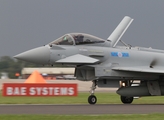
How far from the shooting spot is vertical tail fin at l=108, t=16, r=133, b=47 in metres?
23.0

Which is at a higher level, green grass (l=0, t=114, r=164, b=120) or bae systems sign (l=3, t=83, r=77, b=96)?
bae systems sign (l=3, t=83, r=77, b=96)

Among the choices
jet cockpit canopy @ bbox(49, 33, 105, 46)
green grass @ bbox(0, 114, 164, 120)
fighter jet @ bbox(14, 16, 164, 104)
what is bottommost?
green grass @ bbox(0, 114, 164, 120)

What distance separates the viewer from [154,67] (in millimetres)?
21625

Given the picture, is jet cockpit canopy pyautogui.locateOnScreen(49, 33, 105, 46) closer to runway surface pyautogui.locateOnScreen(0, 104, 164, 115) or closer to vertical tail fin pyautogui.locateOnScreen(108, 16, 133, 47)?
vertical tail fin pyautogui.locateOnScreen(108, 16, 133, 47)

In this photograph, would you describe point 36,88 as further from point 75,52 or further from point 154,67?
point 154,67

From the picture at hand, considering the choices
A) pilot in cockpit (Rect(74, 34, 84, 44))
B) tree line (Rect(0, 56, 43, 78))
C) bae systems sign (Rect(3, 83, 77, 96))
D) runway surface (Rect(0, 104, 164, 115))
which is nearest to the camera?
runway surface (Rect(0, 104, 164, 115))

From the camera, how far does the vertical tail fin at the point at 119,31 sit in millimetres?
22972

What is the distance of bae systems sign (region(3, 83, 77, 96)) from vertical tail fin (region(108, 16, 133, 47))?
3214 mm

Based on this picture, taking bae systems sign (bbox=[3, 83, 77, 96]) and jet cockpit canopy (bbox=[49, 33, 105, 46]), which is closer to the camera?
jet cockpit canopy (bbox=[49, 33, 105, 46])

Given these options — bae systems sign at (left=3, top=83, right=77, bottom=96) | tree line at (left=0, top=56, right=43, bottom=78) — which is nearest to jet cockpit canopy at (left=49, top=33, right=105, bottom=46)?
bae systems sign at (left=3, top=83, right=77, bottom=96)

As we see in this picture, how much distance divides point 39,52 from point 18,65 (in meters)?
109

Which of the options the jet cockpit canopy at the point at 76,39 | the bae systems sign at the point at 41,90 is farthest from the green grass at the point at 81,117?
the bae systems sign at the point at 41,90

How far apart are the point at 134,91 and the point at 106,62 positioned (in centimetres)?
196

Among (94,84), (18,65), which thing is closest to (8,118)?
(94,84)
